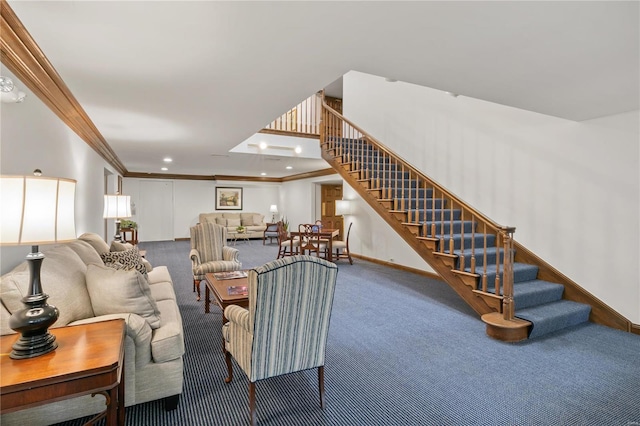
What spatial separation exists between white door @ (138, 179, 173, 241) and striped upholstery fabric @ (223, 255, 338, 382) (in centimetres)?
1021

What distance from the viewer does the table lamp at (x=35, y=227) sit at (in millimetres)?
1305

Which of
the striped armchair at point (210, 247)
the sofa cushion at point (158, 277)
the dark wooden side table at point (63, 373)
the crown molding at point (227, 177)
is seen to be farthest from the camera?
the crown molding at point (227, 177)

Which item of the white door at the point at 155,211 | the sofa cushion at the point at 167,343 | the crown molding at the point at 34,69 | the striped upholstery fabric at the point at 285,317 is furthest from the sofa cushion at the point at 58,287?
the white door at the point at 155,211

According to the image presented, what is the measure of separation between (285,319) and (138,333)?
857 millimetres

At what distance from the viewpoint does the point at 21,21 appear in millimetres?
1839

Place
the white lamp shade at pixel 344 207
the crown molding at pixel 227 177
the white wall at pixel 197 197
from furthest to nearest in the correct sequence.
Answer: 1. the white wall at pixel 197 197
2. the crown molding at pixel 227 177
3. the white lamp shade at pixel 344 207

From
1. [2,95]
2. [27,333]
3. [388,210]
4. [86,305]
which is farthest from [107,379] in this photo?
[388,210]

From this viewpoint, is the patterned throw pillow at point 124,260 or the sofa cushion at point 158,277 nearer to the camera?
the patterned throw pillow at point 124,260

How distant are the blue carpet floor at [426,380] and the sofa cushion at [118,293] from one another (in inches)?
24.5

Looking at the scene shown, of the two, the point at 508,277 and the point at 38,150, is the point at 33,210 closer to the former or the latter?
the point at 38,150

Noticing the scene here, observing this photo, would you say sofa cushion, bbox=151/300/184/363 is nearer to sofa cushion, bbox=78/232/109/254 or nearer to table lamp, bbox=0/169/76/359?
table lamp, bbox=0/169/76/359

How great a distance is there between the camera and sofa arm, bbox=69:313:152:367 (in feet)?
6.18

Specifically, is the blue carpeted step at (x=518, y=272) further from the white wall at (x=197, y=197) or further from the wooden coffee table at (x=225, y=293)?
the white wall at (x=197, y=197)

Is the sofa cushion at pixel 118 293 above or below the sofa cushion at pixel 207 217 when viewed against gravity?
below
